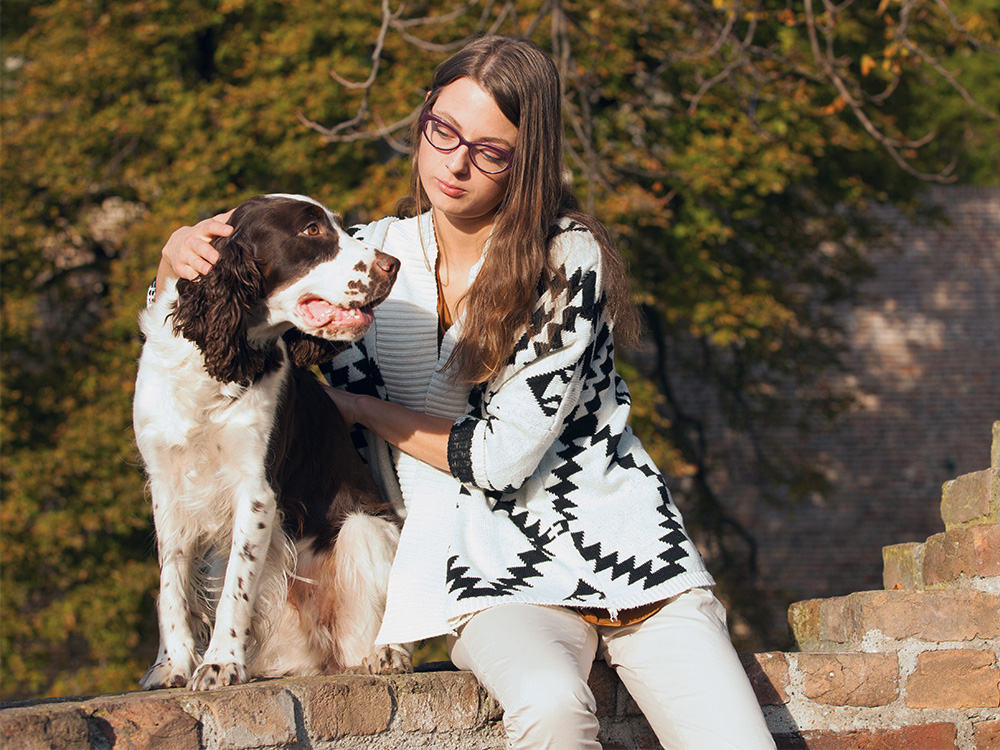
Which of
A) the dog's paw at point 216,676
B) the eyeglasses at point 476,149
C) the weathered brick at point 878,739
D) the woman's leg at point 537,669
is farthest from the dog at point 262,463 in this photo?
the weathered brick at point 878,739

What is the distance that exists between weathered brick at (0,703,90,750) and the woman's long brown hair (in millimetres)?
1180

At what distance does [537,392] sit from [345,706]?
844 mm

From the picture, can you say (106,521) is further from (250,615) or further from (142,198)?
(250,615)

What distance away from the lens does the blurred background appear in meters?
7.92

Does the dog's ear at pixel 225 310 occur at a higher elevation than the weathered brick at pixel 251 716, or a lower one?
higher

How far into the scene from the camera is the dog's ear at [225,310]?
2426mm

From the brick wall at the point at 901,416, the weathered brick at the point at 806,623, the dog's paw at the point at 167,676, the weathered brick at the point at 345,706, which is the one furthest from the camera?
the brick wall at the point at 901,416

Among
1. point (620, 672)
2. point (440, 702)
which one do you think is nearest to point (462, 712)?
point (440, 702)

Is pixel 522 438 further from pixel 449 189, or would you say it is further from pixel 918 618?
pixel 918 618

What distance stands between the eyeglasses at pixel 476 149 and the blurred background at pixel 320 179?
4118mm

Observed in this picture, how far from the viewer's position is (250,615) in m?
2.59

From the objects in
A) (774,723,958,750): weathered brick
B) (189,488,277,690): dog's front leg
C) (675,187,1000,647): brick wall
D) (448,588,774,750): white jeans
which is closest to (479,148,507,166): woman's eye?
(189,488,277,690): dog's front leg

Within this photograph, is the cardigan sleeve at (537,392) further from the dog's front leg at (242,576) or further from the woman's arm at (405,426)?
the dog's front leg at (242,576)

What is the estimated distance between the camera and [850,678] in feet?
9.10
